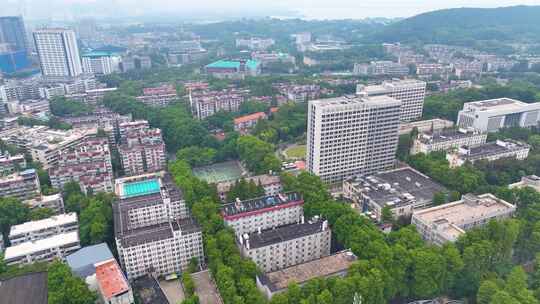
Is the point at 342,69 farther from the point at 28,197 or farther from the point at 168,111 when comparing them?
the point at 28,197

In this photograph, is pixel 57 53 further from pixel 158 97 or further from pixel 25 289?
pixel 25 289

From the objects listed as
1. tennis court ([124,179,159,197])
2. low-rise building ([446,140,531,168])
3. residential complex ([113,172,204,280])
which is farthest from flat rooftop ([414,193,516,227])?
tennis court ([124,179,159,197])

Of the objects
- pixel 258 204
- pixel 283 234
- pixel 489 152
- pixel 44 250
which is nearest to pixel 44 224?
pixel 44 250

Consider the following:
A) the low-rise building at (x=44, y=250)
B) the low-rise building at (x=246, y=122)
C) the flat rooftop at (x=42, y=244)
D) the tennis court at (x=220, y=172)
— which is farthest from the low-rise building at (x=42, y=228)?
the low-rise building at (x=246, y=122)

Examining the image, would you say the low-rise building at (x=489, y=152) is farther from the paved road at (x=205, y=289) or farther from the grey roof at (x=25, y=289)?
the grey roof at (x=25, y=289)

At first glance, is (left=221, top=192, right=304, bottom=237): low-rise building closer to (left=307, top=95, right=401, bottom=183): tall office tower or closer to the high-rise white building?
(left=307, top=95, right=401, bottom=183): tall office tower

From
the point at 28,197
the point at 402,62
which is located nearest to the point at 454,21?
the point at 402,62

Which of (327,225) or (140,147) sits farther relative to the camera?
(140,147)
